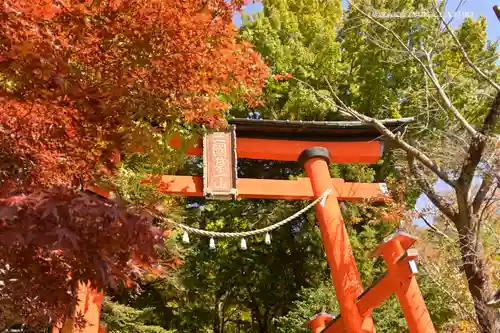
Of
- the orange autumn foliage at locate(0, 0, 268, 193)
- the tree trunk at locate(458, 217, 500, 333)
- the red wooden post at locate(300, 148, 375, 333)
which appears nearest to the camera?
the orange autumn foliage at locate(0, 0, 268, 193)

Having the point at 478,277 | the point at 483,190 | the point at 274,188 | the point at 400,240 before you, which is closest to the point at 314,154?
the point at 274,188

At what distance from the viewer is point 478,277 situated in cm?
469

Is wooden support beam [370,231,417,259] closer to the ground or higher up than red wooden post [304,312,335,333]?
higher up

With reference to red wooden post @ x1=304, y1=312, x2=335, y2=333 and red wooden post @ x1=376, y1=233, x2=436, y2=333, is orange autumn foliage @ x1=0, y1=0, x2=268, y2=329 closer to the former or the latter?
red wooden post @ x1=376, y1=233, x2=436, y2=333

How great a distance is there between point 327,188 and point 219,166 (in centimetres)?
172

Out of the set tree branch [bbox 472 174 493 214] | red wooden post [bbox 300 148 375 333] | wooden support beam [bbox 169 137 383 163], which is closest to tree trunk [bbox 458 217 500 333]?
tree branch [bbox 472 174 493 214]

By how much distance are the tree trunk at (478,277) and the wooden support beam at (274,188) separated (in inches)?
111

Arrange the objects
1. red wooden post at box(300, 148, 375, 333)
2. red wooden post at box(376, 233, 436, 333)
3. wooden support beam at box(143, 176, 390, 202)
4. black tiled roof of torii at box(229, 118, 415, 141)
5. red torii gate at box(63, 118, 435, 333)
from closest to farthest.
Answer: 1. red wooden post at box(376, 233, 436, 333)
2. red torii gate at box(63, 118, 435, 333)
3. red wooden post at box(300, 148, 375, 333)
4. wooden support beam at box(143, 176, 390, 202)
5. black tiled roof of torii at box(229, 118, 415, 141)

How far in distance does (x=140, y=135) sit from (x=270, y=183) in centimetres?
417

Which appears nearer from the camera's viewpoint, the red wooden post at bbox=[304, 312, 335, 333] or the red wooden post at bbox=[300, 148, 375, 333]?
the red wooden post at bbox=[300, 148, 375, 333]

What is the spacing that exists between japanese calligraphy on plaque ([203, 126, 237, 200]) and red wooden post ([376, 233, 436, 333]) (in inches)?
91.3

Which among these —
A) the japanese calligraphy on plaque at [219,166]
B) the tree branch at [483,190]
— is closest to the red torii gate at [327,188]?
the japanese calligraphy on plaque at [219,166]

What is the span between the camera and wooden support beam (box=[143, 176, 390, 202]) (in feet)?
22.6

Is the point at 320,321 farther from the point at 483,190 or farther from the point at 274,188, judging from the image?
the point at 483,190
